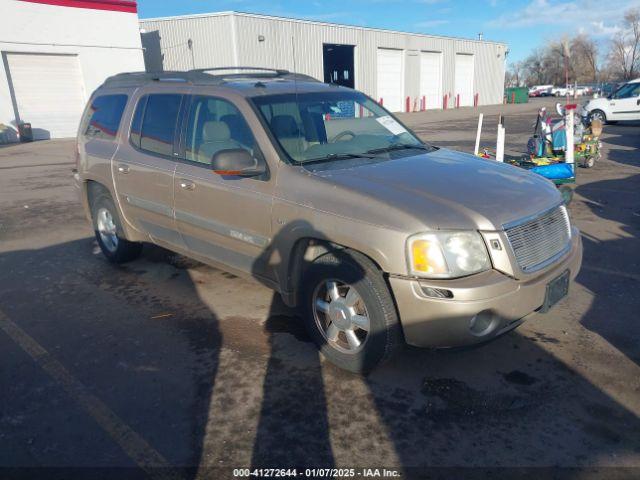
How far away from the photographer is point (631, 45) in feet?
271

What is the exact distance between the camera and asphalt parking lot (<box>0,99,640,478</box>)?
2.69 metres

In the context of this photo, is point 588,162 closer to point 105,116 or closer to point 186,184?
point 186,184

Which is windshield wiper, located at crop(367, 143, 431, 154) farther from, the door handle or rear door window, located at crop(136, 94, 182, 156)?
rear door window, located at crop(136, 94, 182, 156)

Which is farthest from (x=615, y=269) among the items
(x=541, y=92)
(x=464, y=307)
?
(x=541, y=92)

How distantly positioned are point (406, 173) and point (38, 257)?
4870 millimetres

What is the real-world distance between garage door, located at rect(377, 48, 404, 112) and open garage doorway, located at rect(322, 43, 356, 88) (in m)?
2.15

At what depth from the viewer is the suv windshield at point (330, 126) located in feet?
12.6

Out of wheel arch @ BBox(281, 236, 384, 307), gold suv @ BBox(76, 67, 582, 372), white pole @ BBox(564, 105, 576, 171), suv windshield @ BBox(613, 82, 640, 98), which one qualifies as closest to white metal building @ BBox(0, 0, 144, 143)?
gold suv @ BBox(76, 67, 582, 372)

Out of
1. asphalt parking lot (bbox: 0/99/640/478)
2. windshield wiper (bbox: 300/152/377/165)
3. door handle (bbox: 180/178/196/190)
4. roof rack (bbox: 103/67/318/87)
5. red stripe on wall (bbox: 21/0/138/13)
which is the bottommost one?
asphalt parking lot (bbox: 0/99/640/478)

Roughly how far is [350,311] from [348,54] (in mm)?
35940

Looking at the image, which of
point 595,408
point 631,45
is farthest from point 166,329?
point 631,45

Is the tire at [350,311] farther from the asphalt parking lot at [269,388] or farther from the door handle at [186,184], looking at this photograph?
the door handle at [186,184]

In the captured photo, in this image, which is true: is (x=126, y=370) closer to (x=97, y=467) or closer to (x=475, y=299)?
(x=97, y=467)

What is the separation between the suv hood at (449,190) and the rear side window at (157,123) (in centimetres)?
170
